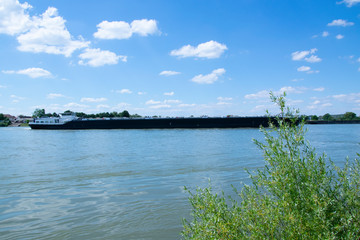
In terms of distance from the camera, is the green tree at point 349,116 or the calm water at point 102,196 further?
the green tree at point 349,116

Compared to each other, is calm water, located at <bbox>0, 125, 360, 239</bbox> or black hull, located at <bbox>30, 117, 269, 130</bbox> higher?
black hull, located at <bbox>30, 117, 269, 130</bbox>

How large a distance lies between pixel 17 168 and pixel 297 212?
730 inches

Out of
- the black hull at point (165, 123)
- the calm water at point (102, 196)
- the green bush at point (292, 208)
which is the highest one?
the black hull at point (165, 123)

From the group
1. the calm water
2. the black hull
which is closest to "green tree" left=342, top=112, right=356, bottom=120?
the black hull

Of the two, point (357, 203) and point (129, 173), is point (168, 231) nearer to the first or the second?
point (357, 203)

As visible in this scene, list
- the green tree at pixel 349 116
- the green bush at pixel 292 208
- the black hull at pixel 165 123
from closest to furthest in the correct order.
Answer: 1. the green bush at pixel 292 208
2. the black hull at pixel 165 123
3. the green tree at pixel 349 116

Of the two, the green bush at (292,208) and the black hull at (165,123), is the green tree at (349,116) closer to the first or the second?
the black hull at (165,123)

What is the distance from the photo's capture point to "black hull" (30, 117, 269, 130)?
77.0m

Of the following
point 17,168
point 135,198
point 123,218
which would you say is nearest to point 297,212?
point 123,218

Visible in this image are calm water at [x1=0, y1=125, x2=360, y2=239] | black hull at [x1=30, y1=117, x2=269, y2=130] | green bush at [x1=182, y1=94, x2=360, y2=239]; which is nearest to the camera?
green bush at [x1=182, y1=94, x2=360, y2=239]

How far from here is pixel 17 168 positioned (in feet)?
57.0

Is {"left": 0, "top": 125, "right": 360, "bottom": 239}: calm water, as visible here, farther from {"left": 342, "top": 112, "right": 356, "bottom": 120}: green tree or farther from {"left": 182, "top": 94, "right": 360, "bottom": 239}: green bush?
{"left": 342, "top": 112, "right": 356, "bottom": 120}: green tree

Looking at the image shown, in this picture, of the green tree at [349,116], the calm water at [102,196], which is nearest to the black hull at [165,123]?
the calm water at [102,196]

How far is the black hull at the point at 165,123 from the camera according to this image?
77000 mm
